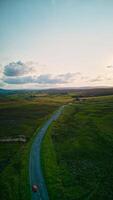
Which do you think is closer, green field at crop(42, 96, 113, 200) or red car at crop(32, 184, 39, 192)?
red car at crop(32, 184, 39, 192)

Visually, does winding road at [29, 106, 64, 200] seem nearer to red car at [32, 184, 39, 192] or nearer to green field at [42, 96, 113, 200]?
red car at [32, 184, 39, 192]

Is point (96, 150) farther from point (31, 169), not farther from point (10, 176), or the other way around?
point (10, 176)

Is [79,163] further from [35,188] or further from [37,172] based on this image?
[35,188]

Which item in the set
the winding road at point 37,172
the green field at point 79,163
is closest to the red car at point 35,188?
the winding road at point 37,172

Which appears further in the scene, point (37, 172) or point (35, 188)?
point (37, 172)

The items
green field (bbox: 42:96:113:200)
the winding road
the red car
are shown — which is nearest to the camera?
the winding road

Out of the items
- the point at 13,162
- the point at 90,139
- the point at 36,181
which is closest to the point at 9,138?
the point at 13,162

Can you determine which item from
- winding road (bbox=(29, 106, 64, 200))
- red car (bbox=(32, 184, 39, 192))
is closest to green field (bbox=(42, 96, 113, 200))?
winding road (bbox=(29, 106, 64, 200))

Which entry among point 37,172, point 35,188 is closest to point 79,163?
point 37,172

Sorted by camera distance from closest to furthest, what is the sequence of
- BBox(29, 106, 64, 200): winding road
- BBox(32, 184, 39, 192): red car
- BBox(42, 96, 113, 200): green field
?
BBox(29, 106, 64, 200): winding road
BBox(32, 184, 39, 192): red car
BBox(42, 96, 113, 200): green field
